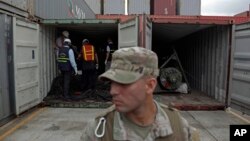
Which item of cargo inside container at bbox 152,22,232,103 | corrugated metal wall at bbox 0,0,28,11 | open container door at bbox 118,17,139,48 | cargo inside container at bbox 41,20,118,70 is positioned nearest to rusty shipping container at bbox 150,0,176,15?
cargo inside container at bbox 41,20,118,70

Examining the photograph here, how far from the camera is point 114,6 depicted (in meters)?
22.4

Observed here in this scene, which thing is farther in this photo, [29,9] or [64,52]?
[64,52]

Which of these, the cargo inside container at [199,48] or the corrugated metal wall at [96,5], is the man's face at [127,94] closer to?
the cargo inside container at [199,48]

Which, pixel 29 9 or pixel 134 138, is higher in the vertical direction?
pixel 29 9

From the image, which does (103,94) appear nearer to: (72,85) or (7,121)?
(72,85)

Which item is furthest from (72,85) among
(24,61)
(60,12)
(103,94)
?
(24,61)

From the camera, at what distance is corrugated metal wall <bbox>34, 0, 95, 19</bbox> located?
8898 mm

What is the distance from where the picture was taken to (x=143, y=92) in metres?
1.57

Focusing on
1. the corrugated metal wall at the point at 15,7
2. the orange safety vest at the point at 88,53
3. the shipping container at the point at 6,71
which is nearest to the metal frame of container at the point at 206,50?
the orange safety vest at the point at 88,53

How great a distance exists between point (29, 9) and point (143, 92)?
7154mm

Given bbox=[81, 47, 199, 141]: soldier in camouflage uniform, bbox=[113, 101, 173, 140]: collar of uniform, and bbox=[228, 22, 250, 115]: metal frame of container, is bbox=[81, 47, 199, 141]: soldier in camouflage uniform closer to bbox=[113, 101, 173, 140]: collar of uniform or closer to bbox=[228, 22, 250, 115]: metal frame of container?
bbox=[113, 101, 173, 140]: collar of uniform

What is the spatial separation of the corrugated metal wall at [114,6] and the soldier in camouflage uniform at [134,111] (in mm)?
21087

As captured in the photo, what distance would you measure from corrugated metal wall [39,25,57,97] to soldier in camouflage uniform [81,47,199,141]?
7.56 m

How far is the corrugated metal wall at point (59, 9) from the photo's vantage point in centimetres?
890
